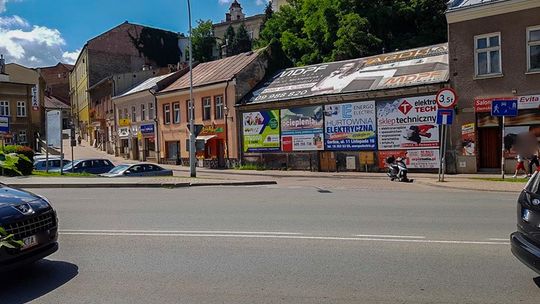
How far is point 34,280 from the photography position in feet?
18.8

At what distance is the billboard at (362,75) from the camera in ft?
86.6

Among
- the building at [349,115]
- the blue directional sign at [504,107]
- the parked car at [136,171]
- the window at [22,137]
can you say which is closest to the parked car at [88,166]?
the parked car at [136,171]

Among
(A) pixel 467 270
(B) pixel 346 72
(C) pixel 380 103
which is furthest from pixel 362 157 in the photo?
(A) pixel 467 270

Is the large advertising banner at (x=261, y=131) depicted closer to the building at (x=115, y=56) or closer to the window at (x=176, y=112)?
the window at (x=176, y=112)

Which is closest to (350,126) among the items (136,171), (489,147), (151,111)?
(489,147)

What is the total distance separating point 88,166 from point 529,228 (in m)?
25.4

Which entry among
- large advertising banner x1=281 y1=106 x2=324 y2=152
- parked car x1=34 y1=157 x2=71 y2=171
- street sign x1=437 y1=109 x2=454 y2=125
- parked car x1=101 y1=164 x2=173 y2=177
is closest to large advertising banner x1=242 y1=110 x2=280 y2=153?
large advertising banner x1=281 y1=106 x2=324 y2=152

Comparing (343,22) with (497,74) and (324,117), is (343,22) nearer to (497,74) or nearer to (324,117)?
(324,117)

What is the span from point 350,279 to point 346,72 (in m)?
26.7

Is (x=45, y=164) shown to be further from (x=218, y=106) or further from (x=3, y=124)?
(x=218, y=106)

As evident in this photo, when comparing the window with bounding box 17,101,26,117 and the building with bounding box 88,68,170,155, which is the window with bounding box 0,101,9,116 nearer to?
the window with bounding box 17,101,26,117

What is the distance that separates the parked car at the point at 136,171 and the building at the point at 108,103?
27.8m

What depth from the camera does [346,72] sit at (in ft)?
102

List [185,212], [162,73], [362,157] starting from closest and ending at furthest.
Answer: [185,212]
[362,157]
[162,73]
